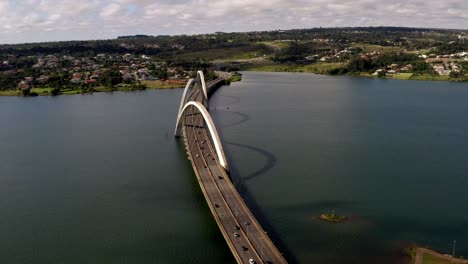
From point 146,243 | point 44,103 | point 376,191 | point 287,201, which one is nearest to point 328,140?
point 376,191

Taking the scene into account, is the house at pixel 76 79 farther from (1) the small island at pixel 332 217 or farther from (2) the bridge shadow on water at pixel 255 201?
(1) the small island at pixel 332 217

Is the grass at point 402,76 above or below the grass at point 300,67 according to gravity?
below

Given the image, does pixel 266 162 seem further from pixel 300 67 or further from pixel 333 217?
pixel 300 67

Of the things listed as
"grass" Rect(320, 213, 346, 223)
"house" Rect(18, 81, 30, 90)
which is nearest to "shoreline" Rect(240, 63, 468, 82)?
"house" Rect(18, 81, 30, 90)

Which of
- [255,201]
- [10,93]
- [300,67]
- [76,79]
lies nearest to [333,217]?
[255,201]

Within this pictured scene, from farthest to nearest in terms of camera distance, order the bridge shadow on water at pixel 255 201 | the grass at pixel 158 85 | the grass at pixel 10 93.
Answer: the grass at pixel 158 85, the grass at pixel 10 93, the bridge shadow on water at pixel 255 201

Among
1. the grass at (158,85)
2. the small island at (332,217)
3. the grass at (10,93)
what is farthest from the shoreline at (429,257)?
the grass at (10,93)
